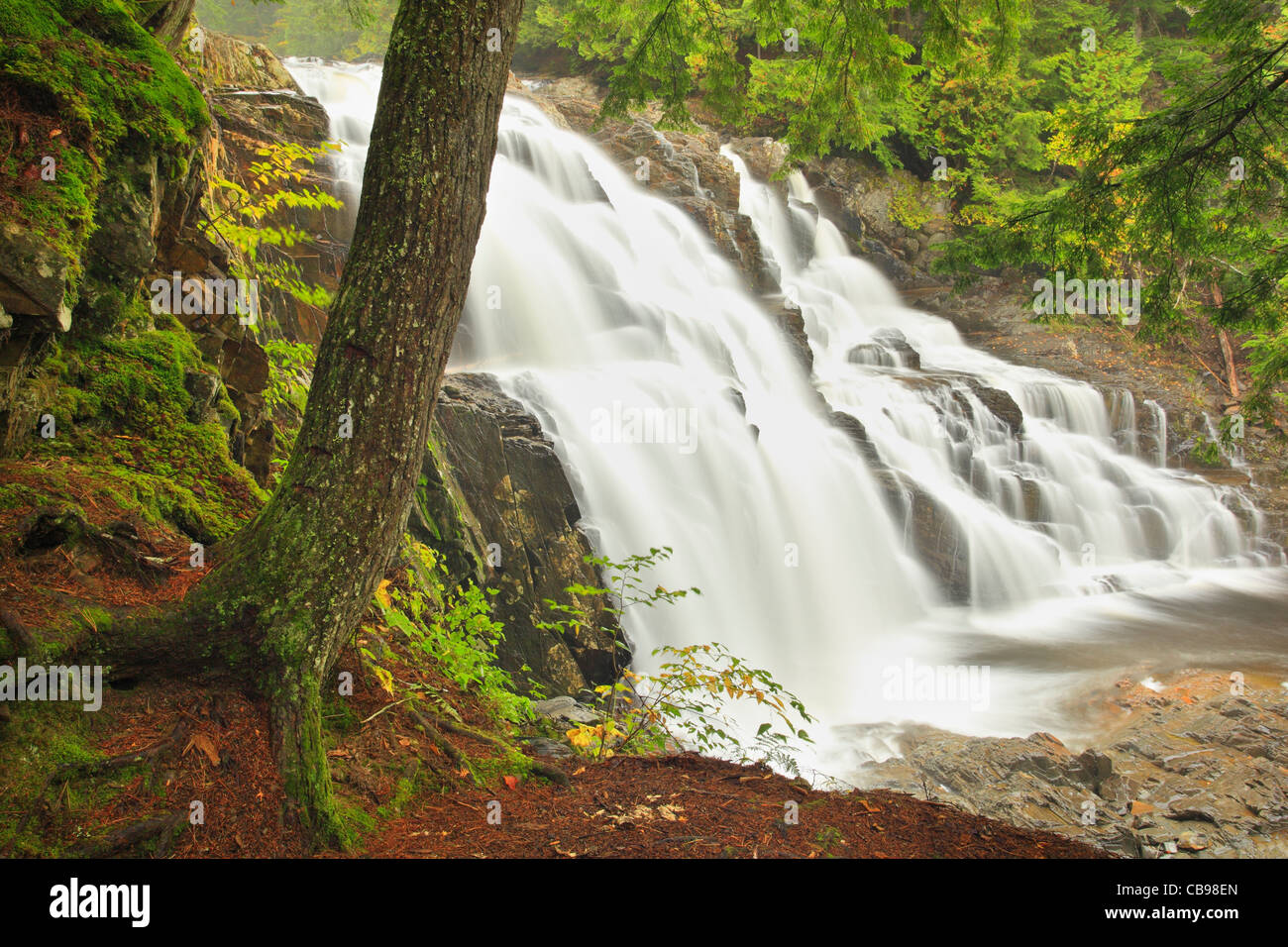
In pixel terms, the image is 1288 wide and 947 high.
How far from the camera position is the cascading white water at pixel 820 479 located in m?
9.36

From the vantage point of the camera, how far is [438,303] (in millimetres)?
2988

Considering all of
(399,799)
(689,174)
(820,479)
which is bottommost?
(399,799)

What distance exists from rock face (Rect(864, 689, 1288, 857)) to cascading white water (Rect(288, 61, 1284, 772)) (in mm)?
765

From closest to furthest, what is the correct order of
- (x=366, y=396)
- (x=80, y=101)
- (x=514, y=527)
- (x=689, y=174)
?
(x=366, y=396)
(x=80, y=101)
(x=514, y=527)
(x=689, y=174)

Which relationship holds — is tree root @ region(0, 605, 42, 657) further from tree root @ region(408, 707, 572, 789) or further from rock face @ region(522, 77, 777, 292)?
rock face @ region(522, 77, 777, 292)

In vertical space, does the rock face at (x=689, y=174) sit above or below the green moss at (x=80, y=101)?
above

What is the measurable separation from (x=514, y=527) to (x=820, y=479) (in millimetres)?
6463

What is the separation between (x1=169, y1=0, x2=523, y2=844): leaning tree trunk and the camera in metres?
2.84

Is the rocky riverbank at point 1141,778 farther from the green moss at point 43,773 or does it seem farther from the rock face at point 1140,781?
the green moss at point 43,773

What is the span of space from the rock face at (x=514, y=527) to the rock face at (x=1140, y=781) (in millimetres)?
2908

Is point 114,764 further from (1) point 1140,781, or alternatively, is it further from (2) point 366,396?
(1) point 1140,781

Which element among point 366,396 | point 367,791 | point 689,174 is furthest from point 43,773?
point 689,174

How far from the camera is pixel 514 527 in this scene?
7.36m

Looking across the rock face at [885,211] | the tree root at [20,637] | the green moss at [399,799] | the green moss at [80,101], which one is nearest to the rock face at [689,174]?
the rock face at [885,211]
